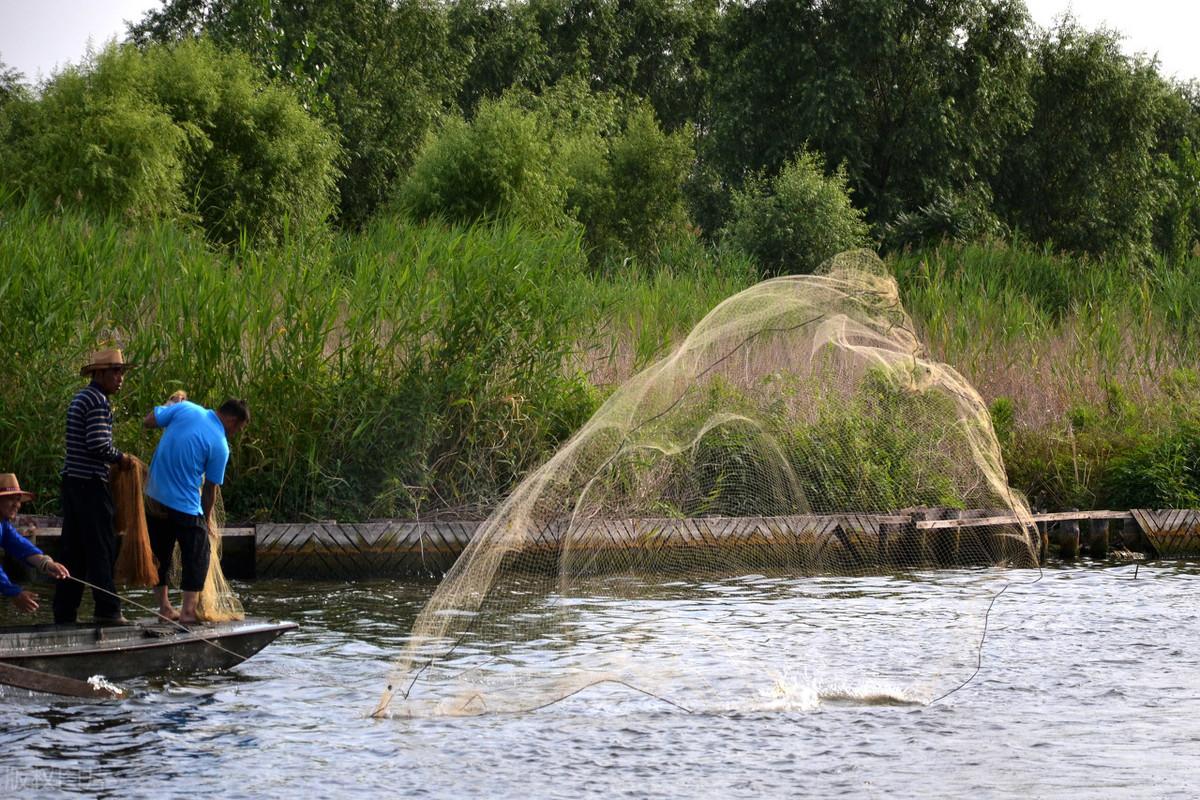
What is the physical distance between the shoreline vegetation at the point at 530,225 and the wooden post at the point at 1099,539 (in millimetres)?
1182

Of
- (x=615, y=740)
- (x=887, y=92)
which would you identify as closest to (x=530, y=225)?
(x=887, y=92)

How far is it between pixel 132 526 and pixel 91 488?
33 centimetres

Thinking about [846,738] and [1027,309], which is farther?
[1027,309]

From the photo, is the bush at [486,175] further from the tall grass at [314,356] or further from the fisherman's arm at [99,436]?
the fisherman's arm at [99,436]

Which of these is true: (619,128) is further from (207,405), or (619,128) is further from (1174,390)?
(207,405)

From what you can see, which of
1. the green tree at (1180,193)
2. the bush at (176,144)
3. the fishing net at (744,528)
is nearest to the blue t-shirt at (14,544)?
the fishing net at (744,528)

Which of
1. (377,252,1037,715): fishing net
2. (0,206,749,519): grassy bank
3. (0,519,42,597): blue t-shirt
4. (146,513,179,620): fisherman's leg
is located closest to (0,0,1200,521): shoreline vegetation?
Answer: (0,206,749,519): grassy bank

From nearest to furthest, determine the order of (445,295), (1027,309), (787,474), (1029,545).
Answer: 1. (1029,545)
2. (787,474)
3. (445,295)
4. (1027,309)

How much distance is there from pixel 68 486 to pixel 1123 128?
27439 millimetres

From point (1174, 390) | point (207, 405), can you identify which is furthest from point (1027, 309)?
point (207, 405)

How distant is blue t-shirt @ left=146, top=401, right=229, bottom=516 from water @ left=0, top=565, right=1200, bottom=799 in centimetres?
112

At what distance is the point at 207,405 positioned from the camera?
12570 mm

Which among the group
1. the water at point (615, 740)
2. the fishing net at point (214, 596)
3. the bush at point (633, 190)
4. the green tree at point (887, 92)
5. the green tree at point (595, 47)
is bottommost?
the water at point (615, 740)

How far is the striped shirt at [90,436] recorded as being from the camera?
8586 millimetres
